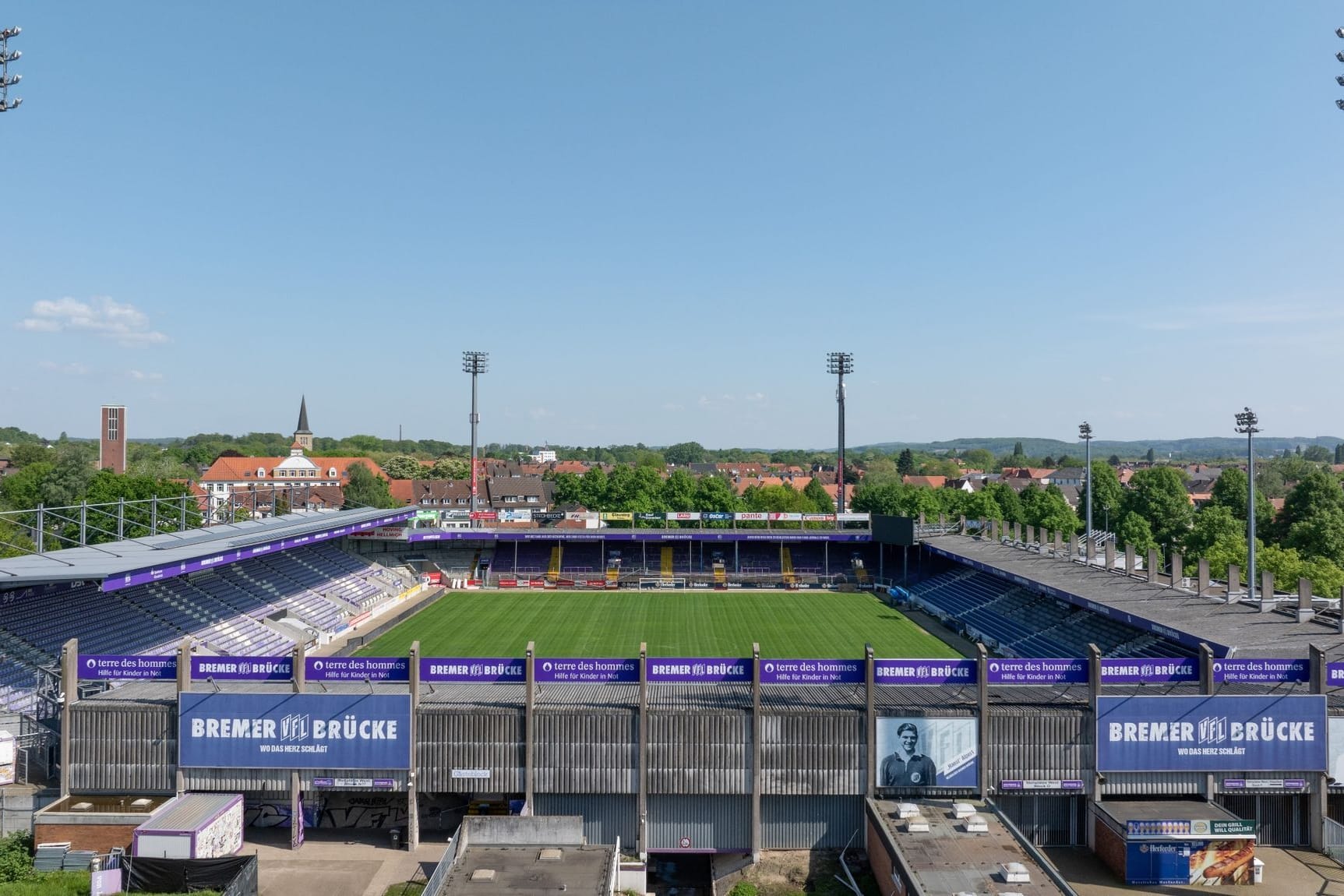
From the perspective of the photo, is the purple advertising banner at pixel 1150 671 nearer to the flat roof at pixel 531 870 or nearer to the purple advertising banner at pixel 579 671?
the purple advertising banner at pixel 579 671

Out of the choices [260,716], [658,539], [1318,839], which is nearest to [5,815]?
[260,716]

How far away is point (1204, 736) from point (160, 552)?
35315 millimetres

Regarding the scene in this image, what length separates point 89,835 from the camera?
18594 millimetres

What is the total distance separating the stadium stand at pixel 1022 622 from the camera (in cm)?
3312

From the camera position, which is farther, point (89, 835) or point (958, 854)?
point (89, 835)

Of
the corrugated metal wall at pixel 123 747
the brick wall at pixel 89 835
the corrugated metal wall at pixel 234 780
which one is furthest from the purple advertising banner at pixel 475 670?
the brick wall at pixel 89 835

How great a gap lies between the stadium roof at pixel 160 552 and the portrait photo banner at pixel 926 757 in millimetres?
24285

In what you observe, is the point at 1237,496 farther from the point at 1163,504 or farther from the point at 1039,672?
the point at 1039,672

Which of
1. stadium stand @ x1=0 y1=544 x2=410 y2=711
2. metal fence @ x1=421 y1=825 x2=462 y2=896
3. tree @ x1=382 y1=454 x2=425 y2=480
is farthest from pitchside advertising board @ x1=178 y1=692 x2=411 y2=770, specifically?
tree @ x1=382 y1=454 x2=425 y2=480

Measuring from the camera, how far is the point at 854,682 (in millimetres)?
20656

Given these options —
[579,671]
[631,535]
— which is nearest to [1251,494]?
[579,671]

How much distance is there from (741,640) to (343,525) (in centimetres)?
2325

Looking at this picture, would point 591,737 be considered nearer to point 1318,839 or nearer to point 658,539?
point 1318,839

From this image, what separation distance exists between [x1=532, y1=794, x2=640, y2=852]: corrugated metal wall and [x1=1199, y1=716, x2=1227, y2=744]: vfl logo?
43.9 ft
